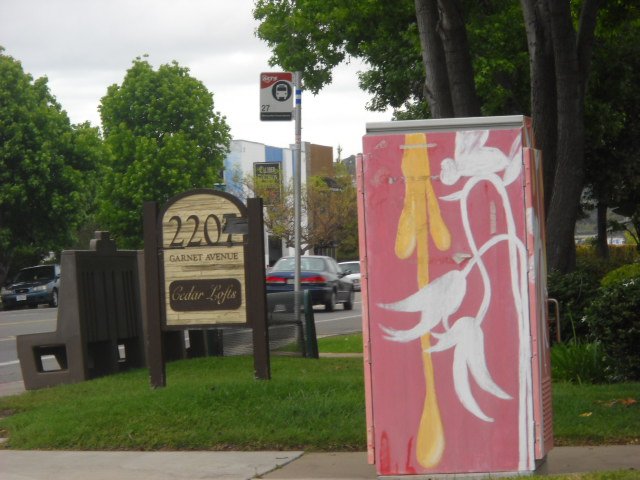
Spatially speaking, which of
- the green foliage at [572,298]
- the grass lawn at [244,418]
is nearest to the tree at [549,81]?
the green foliage at [572,298]

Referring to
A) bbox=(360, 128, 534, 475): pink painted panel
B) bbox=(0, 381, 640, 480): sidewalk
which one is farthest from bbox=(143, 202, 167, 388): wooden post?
bbox=(360, 128, 534, 475): pink painted panel

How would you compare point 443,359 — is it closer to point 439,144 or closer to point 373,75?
point 439,144

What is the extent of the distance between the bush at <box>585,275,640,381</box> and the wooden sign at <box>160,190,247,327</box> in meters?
3.48

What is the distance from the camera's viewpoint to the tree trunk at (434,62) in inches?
556

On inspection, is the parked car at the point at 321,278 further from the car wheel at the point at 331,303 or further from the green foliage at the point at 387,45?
the green foliage at the point at 387,45

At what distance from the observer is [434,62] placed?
46.8 feet

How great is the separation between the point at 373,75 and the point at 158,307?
18.1 meters

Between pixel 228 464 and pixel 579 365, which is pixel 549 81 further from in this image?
pixel 228 464

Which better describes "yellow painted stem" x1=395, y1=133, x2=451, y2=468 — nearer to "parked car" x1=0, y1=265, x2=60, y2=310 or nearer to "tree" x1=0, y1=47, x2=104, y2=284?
"parked car" x1=0, y1=265, x2=60, y2=310

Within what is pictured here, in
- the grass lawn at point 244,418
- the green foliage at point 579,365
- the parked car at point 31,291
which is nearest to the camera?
the grass lawn at point 244,418

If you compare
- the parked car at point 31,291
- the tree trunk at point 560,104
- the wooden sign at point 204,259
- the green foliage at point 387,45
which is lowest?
the parked car at point 31,291

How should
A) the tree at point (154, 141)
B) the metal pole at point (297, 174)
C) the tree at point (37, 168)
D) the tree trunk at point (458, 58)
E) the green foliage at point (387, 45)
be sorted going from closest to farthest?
the tree trunk at point (458, 58) → the metal pole at point (297, 174) → the green foliage at point (387, 45) → the tree at point (37, 168) → the tree at point (154, 141)

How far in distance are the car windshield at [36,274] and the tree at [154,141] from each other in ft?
55.1

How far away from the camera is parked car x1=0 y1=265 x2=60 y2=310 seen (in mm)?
42000
